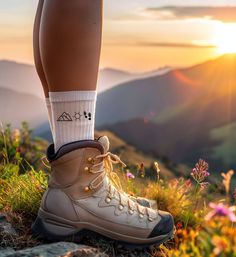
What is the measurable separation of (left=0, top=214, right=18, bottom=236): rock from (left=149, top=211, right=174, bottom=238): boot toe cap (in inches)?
29.4

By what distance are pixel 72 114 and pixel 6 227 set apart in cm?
71

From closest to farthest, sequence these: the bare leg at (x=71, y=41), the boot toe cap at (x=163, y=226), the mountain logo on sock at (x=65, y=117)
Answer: the bare leg at (x=71, y=41), the mountain logo on sock at (x=65, y=117), the boot toe cap at (x=163, y=226)

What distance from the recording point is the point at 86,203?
10.2 ft

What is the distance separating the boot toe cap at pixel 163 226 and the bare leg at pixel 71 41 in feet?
2.91

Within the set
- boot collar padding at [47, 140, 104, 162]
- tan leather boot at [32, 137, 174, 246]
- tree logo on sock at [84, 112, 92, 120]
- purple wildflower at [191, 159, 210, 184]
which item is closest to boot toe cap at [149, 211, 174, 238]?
tan leather boot at [32, 137, 174, 246]

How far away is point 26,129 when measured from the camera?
872 cm

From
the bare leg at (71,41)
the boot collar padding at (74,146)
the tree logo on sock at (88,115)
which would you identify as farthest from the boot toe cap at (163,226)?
the bare leg at (71,41)

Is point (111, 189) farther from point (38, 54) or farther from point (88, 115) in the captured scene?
point (38, 54)

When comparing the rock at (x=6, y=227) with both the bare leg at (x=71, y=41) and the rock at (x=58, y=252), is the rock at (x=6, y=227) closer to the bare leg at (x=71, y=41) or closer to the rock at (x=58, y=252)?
the rock at (x=58, y=252)

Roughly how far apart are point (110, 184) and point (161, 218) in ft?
1.19

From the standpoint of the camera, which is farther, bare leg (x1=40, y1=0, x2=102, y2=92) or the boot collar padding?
the boot collar padding

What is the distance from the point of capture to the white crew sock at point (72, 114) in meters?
2.93

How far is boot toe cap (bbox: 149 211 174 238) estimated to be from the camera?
3268 mm

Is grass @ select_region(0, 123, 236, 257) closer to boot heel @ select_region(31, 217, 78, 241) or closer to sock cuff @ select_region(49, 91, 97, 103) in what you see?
boot heel @ select_region(31, 217, 78, 241)
